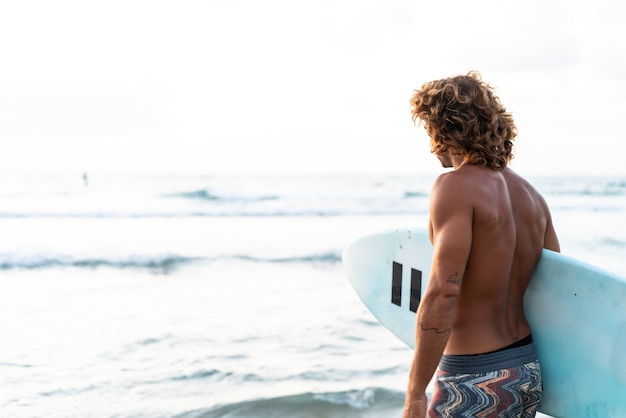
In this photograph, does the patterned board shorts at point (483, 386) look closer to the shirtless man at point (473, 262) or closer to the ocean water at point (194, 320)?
the shirtless man at point (473, 262)

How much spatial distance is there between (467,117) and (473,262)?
0.37 metres

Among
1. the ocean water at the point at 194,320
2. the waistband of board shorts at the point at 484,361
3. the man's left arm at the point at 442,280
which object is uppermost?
the man's left arm at the point at 442,280

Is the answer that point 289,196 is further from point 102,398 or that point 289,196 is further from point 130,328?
point 102,398

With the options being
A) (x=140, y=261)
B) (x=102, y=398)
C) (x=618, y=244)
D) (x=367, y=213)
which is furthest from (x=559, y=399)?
(x=367, y=213)

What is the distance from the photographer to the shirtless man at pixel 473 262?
1610mm

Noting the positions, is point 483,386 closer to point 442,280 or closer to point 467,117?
point 442,280

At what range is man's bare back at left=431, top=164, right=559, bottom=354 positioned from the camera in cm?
163

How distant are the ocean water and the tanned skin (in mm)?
1812

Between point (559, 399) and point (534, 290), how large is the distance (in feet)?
1.15

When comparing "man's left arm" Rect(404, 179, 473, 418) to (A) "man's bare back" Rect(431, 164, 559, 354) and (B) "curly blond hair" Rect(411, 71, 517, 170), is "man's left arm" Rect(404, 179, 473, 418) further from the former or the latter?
(B) "curly blond hair" Rect(411, 71, 517, 170)

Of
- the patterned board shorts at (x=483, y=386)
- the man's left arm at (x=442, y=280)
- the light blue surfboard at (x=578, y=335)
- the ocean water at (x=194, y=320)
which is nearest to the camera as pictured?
the man's left arm at (x=442, y=280)

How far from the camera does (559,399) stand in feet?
6.61

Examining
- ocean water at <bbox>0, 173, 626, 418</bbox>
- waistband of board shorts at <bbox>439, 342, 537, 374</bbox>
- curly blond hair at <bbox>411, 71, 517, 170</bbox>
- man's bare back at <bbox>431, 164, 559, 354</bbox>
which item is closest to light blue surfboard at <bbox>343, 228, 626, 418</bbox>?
man's bare back at <bbox>431, 164, 559, 354</bbox>

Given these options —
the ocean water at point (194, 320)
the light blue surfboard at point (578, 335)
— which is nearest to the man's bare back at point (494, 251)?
the light blue surfboard at point (578, 335)
